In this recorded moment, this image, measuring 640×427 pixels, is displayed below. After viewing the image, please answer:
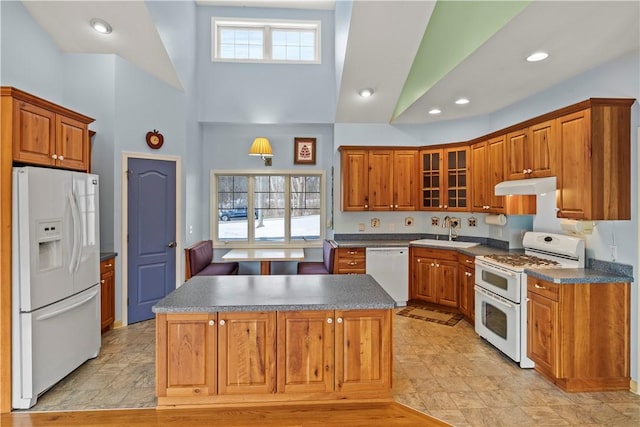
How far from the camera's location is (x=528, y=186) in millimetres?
3230

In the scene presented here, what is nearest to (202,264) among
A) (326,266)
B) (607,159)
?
(326,266)

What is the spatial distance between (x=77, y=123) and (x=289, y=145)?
3095 mm

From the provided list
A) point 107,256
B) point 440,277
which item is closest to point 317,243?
point 440,277

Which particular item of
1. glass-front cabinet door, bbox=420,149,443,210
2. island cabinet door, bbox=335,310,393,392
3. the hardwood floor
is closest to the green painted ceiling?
glass-front cabinet door, bbox=420,149,443,210

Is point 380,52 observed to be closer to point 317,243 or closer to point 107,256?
point 317,243

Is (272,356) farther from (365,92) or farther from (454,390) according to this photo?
(365,92)

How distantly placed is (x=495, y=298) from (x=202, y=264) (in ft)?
11.8

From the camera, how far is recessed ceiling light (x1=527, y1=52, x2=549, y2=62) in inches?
111

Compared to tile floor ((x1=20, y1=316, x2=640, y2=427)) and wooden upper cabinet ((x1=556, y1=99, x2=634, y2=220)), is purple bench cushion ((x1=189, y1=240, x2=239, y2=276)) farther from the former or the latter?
wooden upper cabinet ((x1=556, y1=99, x2=634, y2=220))

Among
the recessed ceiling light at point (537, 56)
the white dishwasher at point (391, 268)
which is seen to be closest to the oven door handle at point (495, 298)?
the white dishwasher at point (391, 268)

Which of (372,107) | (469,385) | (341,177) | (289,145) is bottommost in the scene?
(469,385)

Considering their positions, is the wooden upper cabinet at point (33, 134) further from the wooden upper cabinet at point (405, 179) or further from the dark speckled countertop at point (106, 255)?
the wooden upper cabinet at point (405, 179)

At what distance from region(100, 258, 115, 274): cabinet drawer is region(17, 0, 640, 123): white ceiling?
235 centimetres

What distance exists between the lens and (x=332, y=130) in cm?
566
